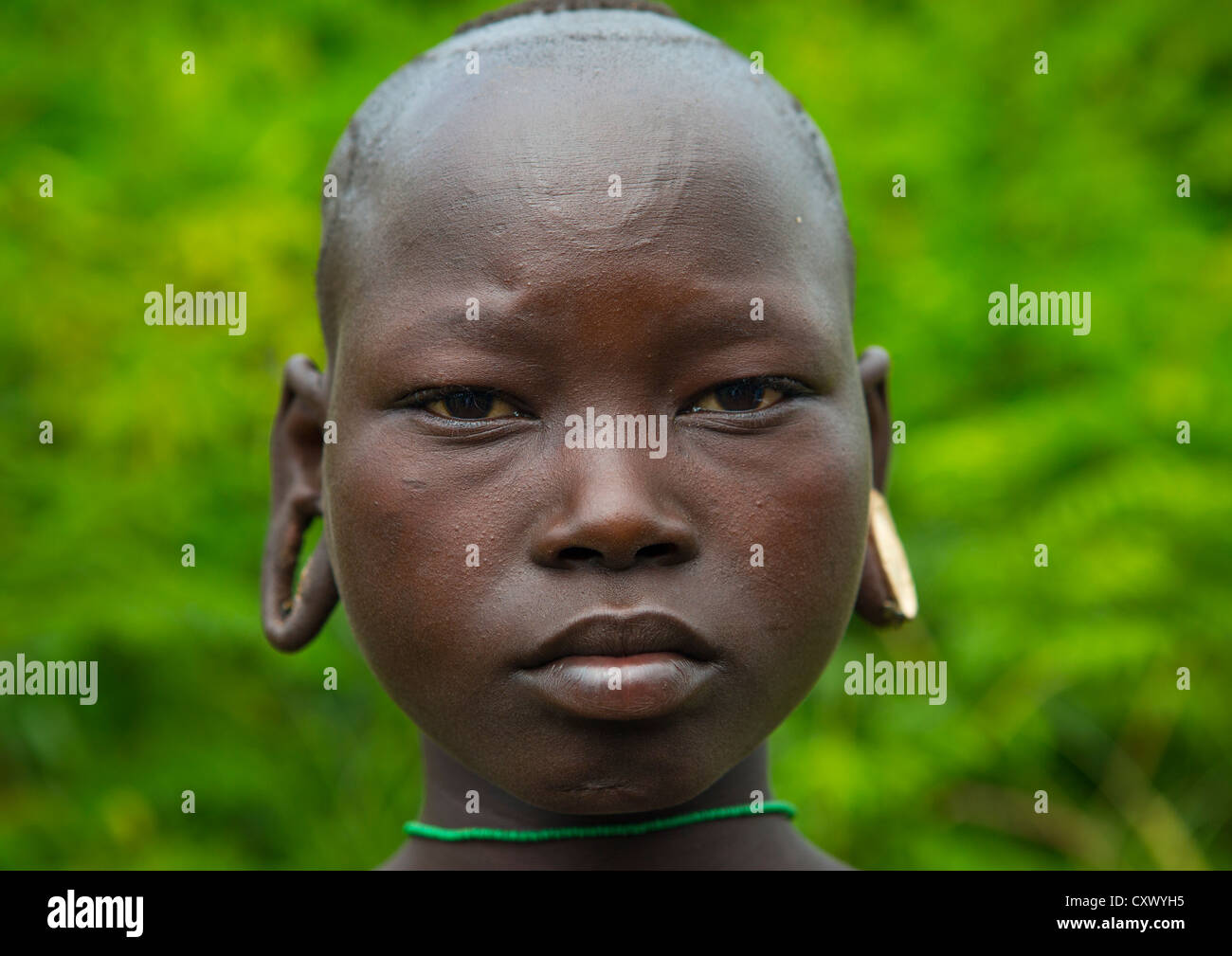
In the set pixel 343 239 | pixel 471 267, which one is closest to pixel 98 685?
pixel 343 239

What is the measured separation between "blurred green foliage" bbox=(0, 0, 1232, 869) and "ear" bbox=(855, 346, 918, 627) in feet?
7.09

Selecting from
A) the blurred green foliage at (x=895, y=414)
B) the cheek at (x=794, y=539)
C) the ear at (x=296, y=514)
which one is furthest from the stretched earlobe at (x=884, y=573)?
the blurred green foliage at (x=895, y=414)

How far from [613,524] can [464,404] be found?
0.37 metres

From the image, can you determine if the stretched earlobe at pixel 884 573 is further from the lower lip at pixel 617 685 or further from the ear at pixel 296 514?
the ear at pixel 296 514

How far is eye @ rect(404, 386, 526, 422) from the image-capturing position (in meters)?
2.38

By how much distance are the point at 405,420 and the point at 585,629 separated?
0.48 metres

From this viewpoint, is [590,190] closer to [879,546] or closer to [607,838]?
[879,546]

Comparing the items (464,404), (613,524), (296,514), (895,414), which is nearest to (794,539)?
(613,524)

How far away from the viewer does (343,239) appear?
2705 mm

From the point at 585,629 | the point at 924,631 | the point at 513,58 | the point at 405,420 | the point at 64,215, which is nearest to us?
the point at 585,629

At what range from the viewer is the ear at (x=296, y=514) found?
114 inches

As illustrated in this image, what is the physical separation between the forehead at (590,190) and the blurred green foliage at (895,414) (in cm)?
253

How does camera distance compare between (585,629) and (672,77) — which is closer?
(585,629)

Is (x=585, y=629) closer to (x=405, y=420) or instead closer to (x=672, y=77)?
(x=405, y=420)
